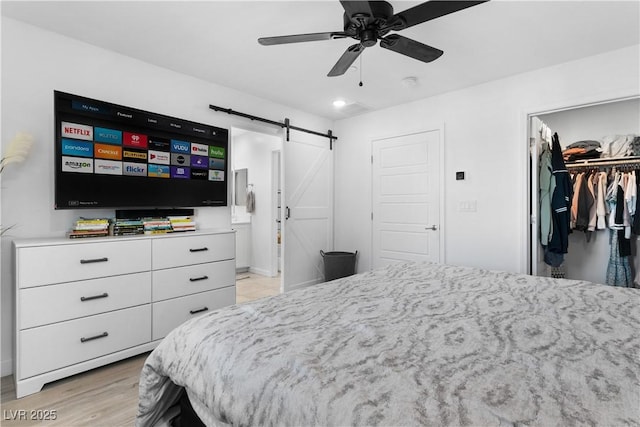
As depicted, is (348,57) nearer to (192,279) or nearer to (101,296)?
(192,279)

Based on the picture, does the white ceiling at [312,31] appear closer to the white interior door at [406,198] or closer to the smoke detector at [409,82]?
the smoke detector at [409,82]

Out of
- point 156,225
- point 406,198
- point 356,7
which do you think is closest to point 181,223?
point 156,225

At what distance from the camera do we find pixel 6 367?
90.6 inches

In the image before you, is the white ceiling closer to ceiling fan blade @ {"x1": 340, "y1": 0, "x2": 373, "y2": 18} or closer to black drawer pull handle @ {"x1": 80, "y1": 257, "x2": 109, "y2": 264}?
ceiling fan blade @ {"x1": 340, "y1": 0, "x2": 373, "y2": 18}

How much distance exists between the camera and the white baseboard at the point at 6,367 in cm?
229

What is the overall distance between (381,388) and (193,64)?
315 centimetres

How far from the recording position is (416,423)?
2.51 feet

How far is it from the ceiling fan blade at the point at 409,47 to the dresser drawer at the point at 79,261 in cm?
228

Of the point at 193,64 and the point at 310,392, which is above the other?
the point at 193,64

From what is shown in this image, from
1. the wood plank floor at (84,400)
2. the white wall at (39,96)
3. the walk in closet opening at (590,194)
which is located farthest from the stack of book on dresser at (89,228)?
the walk in closet opening at (590,194)

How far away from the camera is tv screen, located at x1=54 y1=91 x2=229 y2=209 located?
2430mm

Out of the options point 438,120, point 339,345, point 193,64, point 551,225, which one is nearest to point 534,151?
point 551,225

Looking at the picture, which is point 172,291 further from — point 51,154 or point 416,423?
point 416,423

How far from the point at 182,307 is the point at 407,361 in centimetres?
235
